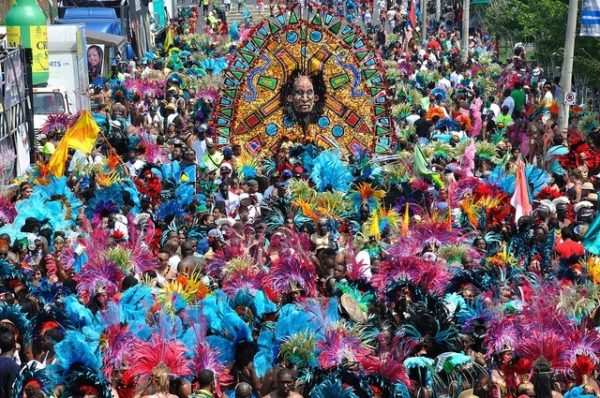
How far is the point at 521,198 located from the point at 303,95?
5.67 meters

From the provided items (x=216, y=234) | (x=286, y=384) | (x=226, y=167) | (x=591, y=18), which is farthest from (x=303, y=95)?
(x=286, y=384)

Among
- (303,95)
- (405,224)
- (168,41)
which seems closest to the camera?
(405,224)

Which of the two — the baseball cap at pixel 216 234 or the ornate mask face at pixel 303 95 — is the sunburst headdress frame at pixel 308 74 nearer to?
the ornate mask face at pixel 303 95

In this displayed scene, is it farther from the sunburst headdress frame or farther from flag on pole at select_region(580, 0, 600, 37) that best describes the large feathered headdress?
flag on pole at select_region(580, 0, 600, 37)

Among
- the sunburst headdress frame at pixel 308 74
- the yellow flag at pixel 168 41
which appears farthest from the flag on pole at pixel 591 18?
the yellow flag at pixel 168 41

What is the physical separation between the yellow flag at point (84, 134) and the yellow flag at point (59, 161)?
0.87ft

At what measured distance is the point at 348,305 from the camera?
1137 centimetres

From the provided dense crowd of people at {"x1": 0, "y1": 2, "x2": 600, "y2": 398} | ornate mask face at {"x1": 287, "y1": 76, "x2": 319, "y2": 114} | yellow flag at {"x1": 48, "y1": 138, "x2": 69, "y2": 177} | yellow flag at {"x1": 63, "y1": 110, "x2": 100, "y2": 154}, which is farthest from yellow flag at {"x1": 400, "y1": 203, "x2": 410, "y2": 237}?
ornate mask face at {"x1": 287, "y1": 76, "x2": 319, "y2": 114}

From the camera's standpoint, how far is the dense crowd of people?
9727 millimetres

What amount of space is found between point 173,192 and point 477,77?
46.0 ft

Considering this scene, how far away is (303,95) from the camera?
20906 mm

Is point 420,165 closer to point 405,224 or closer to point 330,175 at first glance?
point 330,175

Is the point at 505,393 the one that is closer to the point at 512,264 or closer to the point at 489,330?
the point at 489,330

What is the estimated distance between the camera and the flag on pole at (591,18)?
21.5m
